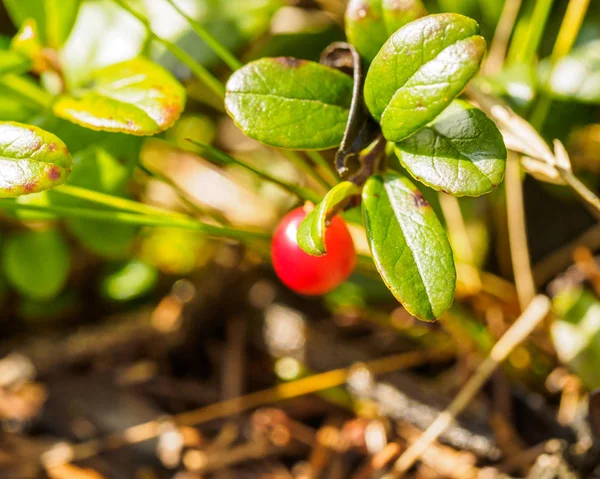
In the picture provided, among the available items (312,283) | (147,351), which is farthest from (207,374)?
(312,283)

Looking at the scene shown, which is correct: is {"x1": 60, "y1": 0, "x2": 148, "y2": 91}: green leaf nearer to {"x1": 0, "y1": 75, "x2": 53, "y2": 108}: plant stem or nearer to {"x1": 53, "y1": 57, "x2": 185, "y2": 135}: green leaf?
{"x1": 0, "y1": 75, "x2": 53, "y2": 108}: plant stem

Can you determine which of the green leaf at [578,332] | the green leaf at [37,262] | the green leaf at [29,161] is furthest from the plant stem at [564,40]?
the green leaf at [37,262]

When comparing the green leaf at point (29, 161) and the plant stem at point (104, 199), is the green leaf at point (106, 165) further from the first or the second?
the green leaf at point (29, 161)

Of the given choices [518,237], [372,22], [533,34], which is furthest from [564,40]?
[372,22]

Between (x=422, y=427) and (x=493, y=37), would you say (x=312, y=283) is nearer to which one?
(x=422, y=427)

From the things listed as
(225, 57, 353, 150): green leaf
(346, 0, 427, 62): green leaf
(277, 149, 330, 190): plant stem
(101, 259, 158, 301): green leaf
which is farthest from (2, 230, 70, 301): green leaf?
(346, 0, 427, 62): green leaf

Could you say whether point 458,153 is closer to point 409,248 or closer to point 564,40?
point 409,248
